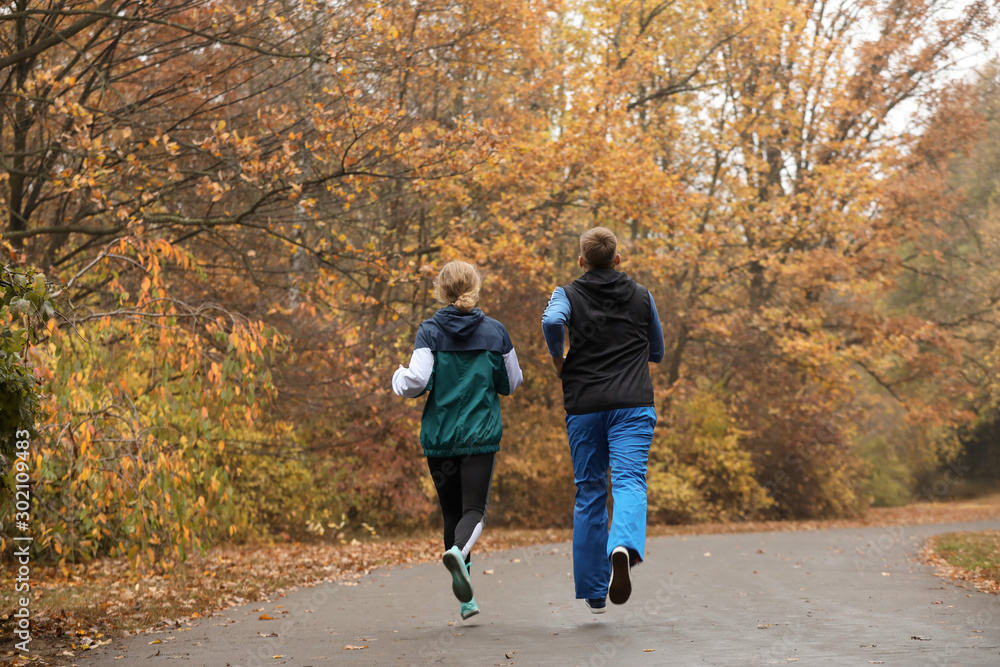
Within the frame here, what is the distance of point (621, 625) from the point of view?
5.68m

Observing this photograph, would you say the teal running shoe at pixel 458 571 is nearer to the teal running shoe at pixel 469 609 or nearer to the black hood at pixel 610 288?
the teal running shoe at pixel 469 609

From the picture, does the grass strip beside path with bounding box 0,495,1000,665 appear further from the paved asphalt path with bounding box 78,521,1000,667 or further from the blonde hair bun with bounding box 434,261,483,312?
the blonde hair bun with bounding box 434,261,483,312

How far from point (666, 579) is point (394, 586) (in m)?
2.41

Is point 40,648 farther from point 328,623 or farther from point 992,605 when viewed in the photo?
point 992,605

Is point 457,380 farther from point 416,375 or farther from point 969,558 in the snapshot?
point 969,558

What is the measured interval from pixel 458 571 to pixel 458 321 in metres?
1.44

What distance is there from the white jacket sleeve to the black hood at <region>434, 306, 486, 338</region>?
181 mm

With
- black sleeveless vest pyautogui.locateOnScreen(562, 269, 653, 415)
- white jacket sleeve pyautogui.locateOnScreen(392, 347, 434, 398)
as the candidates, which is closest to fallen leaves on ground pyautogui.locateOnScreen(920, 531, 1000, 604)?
black sleeveless vest pyautogui.locateOnScreen(562, 269, 653, 415)

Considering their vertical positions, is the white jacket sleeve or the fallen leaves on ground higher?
the white jacket sleeve

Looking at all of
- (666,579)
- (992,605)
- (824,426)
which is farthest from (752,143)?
(992,605)

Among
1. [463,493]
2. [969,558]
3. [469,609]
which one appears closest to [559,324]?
[463,493]

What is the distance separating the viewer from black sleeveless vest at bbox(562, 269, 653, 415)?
18.2 ft

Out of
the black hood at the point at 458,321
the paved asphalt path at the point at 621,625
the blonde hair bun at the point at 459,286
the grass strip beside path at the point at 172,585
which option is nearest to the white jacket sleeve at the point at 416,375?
the black hood at the point at 458,321

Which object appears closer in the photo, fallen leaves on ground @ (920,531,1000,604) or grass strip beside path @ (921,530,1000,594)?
fallen leaves on ground @ (920,531,1000,604)
